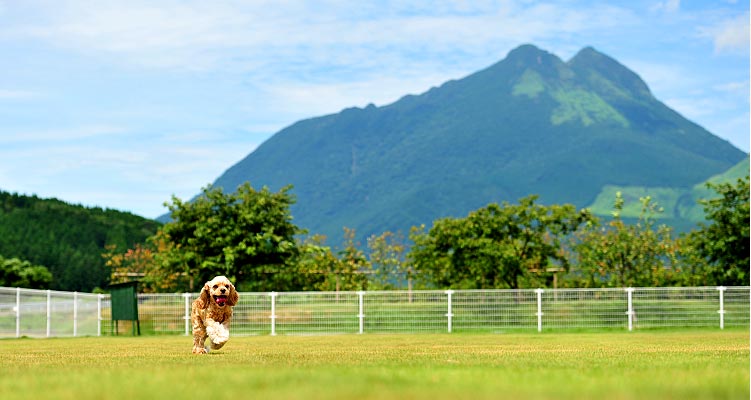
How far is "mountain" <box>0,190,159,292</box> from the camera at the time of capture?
74438 mm

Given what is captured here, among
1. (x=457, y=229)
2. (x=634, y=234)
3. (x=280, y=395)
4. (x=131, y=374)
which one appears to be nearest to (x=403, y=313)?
(x=457, y=229)

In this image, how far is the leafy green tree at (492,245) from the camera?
36.4 m

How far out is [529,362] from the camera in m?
11.6

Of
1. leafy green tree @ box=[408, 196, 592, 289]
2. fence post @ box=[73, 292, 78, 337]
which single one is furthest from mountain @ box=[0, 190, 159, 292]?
leafy green tree @ box=[408, 196, 592, 289]

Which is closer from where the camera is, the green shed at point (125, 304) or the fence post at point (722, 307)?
the fence post at point (722, 307)

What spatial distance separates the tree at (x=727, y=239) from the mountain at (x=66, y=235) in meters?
47.0

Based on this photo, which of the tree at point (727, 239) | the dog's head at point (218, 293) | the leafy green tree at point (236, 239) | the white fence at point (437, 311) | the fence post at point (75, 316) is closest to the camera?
the dog's head at point (218, 293)

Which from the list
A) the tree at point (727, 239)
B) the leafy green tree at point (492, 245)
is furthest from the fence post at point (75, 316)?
the tree at point (727, 239)

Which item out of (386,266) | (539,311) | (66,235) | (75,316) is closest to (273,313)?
(75,316)

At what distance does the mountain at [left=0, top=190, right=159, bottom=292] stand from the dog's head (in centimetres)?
5901

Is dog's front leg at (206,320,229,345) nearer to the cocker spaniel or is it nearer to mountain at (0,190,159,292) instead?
the cocker spaniel

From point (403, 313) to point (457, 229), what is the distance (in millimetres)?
6146

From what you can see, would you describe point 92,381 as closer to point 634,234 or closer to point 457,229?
point 457,229

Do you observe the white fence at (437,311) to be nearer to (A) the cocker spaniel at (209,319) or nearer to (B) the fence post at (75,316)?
(B) the fence post at (75,316)
